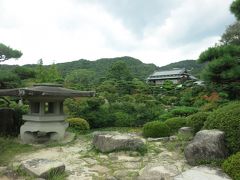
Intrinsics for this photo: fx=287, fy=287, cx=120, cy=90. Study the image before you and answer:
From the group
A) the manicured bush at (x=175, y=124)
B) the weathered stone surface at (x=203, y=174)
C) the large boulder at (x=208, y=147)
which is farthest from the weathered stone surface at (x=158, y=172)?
the manicured bush at (x=175, y=124)

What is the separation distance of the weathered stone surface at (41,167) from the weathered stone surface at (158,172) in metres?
1.51

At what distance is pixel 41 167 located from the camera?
521 centimetres

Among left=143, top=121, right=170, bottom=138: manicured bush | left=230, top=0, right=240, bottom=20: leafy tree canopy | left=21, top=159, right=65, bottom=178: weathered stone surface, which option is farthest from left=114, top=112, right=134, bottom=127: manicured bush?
Answer: left=21, top=159, right=65, bottom=178: weathered stone surface

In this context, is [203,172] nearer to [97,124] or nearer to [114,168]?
[114,168]

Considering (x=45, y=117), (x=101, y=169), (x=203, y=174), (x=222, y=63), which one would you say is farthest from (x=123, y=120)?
(x=203, y=174)

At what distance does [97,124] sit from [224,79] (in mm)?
7832

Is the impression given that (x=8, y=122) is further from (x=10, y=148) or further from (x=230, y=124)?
(x=230, y=124)

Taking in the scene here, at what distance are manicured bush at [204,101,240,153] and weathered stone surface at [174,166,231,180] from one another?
736mm

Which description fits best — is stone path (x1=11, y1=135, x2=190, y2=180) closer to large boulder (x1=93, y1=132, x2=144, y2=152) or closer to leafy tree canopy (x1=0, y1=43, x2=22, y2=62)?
large boulder (x1=93, y1=132, x2=144, y2=152)

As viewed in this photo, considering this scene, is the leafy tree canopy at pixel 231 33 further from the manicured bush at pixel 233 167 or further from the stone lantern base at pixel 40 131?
the manicured bush at pixel 233 167

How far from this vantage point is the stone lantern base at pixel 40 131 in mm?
8922

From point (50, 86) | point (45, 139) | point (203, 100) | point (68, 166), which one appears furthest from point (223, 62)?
point (203, 100)

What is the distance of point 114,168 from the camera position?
5.82 meters

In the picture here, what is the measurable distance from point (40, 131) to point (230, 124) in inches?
225
